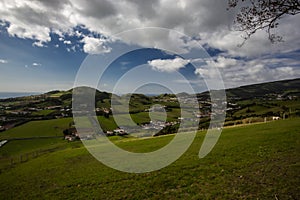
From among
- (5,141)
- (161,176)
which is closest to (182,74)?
(161,176)

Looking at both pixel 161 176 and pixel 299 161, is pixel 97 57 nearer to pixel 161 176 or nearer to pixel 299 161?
pixel 161 176

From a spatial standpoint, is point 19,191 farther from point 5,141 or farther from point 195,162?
point 5,141

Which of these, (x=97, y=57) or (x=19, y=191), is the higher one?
(x=97, y=57)

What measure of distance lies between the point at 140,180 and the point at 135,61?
938 centimetres

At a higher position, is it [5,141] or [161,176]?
[161,176]

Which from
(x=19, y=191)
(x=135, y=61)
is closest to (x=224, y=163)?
(x=135, y=61)

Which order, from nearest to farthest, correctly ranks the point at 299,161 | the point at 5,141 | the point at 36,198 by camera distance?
the point at 299,161 < the point at 36,198 < the point at 5,141

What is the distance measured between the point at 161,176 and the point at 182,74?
745cm

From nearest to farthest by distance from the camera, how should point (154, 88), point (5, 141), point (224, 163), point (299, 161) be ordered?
point (299, 161) < point (224, 163) < point (154, 88) < point (5, 141)

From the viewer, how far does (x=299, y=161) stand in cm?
1138

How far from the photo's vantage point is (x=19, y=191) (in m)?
14.6

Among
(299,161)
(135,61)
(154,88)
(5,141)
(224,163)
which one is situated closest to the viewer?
(299,161)

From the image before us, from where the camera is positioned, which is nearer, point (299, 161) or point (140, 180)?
point (299, 161)

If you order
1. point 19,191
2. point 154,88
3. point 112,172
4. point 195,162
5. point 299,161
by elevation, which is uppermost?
point 154,88
